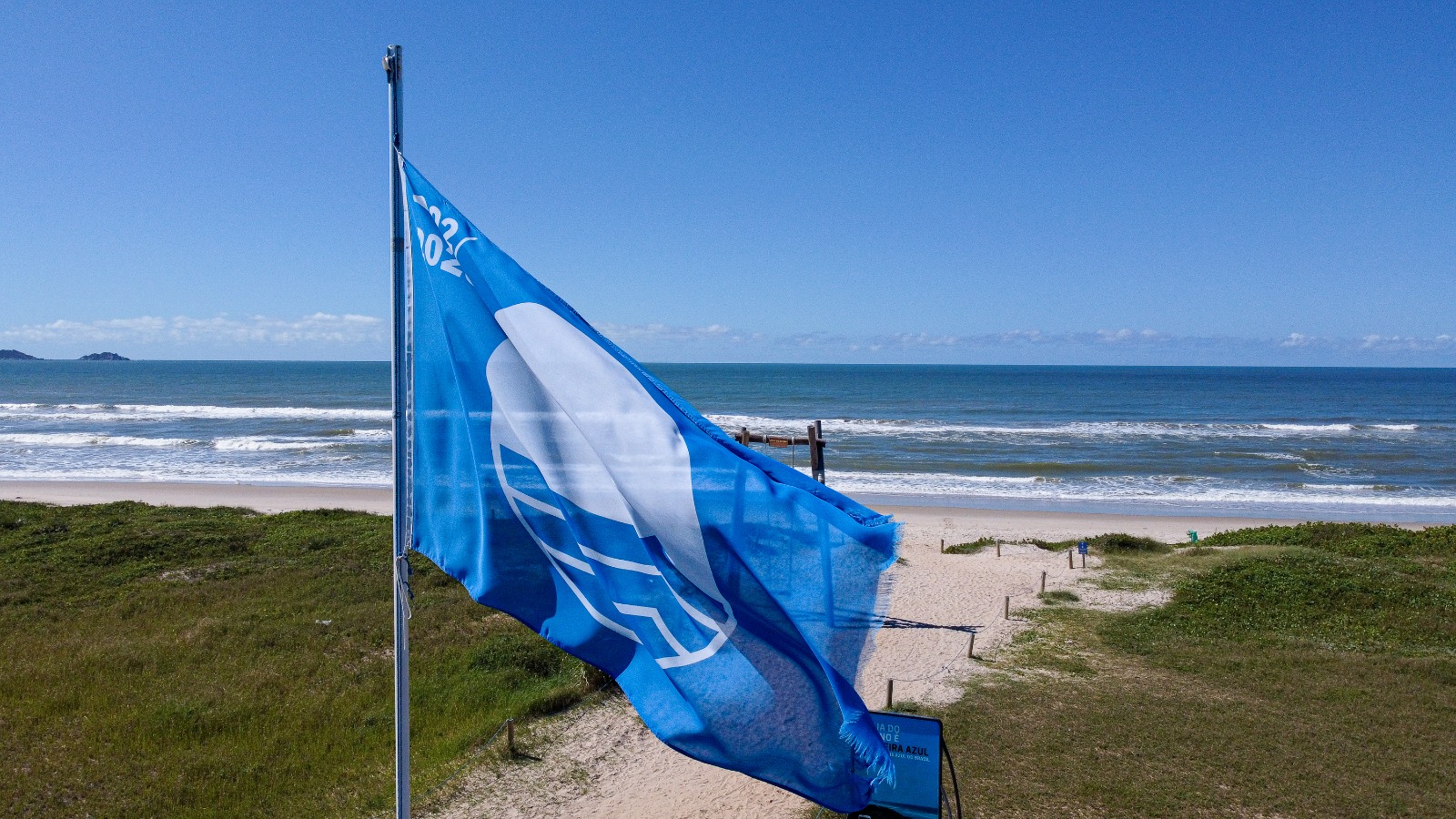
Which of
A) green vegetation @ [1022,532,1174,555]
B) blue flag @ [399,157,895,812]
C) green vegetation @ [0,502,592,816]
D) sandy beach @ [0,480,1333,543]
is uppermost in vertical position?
blue flag @ [399,157,895,812]

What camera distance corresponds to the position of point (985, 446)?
4478 centimetres

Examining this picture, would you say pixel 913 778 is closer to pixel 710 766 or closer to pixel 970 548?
pixel 710 766

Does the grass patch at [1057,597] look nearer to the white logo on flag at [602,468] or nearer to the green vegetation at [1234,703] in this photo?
the green vegetation at [1234,703]

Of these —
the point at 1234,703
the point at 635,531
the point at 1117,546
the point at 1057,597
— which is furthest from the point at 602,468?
the point at 1117,546

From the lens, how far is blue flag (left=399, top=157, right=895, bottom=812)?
3.33m

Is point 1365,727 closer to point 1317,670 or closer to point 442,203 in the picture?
point 1317,670

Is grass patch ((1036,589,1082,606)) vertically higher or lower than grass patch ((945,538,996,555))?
higher

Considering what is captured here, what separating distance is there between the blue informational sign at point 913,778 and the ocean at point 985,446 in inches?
423

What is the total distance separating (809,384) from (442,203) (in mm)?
110271

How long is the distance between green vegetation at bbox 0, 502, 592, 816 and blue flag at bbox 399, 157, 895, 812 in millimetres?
4780

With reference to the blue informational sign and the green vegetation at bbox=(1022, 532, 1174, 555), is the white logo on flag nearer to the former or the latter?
the blue informational sign

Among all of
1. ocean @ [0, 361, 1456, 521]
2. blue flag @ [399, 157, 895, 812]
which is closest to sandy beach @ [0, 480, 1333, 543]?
ocean @ [0, 361, 1456, 521]

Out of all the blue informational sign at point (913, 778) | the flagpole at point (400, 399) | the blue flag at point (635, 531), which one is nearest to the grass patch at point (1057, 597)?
the blue informational sign at point (913, 778)

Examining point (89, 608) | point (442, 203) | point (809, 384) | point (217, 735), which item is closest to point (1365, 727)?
point (442, 203)
